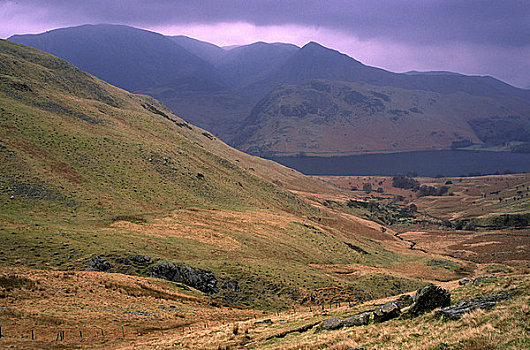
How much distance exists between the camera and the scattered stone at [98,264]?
31.3m

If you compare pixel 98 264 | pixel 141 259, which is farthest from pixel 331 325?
pixel 98 264

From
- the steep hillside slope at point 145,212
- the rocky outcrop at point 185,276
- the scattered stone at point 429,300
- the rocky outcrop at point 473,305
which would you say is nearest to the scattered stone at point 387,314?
the scattered stone at point 429,300


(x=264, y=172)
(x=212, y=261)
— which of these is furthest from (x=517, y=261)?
(x=264, y=172)

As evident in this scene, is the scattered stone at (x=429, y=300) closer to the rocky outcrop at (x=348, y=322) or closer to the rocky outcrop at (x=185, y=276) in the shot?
the rocky outcrop at (x=348, y=322)

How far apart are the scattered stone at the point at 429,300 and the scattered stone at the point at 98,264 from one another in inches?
1088

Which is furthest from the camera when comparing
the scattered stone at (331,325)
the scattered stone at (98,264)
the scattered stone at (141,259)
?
the scattered stone at (141,259)

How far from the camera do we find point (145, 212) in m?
54.5

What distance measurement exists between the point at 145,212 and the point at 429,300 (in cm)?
4661

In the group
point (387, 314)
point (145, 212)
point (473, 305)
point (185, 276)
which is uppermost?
point (473, 305)

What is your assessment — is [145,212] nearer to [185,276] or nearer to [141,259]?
[141,259]

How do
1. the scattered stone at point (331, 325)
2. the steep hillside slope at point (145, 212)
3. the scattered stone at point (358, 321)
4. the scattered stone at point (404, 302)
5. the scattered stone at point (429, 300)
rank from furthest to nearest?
the steep hillside slope at point (145, 212), the scattered stone at point (404, 302), the scattered stone at point (331, 325), the scattered stone at point (358, 321), the scattered stone at point (429, 300)

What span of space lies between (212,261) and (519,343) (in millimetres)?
32264

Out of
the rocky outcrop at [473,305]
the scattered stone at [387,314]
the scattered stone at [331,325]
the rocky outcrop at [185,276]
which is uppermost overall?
the rocky outcrop at [473,305]

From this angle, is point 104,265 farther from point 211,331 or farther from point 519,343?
point 519,343
